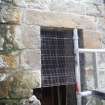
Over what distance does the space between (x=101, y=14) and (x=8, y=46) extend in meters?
1.48

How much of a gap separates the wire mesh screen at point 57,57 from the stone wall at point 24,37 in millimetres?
160

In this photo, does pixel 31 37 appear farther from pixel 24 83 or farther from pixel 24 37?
pixel 24 83

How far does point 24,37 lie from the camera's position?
393 cm

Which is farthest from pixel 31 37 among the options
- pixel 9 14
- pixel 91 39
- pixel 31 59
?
pixel 91 39

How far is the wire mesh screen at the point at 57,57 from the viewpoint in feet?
13.5

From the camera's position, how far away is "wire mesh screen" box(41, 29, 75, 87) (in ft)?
13.5

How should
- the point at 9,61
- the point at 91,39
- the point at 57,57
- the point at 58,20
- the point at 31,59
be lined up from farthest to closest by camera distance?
the point at 91,39
the point at 57,57
the point at 58,20
the point at 31,59
the point at 9,61

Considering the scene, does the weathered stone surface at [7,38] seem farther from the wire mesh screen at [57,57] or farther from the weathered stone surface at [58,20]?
the wire mesh screen at [57,57]

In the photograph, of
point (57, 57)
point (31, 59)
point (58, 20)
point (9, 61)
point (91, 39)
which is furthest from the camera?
point (91, 39)

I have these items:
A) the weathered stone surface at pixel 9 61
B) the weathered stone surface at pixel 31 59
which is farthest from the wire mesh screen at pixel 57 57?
the weathered stone surface at pixel 9 61

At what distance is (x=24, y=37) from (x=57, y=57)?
59 cm

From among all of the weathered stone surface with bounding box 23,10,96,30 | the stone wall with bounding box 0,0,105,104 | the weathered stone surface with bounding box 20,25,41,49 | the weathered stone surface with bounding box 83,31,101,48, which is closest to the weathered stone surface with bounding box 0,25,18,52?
the stone wall with bounding box 0,0,105,104

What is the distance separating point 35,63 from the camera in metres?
3.97

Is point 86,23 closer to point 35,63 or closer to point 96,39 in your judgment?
point 96,39
